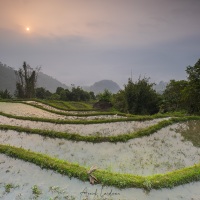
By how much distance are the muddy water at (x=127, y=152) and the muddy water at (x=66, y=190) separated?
2.81 m

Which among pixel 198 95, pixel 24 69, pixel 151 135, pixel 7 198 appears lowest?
pixel 7 198

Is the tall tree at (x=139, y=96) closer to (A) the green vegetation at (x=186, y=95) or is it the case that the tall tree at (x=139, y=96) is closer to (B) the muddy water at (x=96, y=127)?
(A) the green vegetation at (x=186, y=95)

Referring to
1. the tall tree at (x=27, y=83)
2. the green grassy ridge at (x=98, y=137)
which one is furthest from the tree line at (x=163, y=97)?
the tall tree at (x=27, y=83)

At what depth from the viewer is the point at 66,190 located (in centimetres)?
859

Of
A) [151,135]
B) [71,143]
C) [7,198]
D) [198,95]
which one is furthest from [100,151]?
[198,95]

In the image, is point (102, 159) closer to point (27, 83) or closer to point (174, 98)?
point (174, 98)

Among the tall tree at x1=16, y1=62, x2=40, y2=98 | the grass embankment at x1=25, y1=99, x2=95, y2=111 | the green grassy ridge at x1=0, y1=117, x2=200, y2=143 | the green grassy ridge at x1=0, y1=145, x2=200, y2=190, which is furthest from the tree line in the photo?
the tall tree at x1=16, y1=62, x2=40, y2=98

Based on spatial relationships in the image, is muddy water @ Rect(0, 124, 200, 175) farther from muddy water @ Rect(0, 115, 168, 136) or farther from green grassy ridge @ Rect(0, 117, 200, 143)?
muddy water @ Rect(0, 115, 168, 136)

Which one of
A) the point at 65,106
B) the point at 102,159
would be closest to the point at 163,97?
the point at 65,106

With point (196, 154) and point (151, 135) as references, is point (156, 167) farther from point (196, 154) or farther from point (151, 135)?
point (151, 135)

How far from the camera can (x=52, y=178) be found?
31.1ft

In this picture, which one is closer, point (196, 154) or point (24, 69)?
point (196, 154)

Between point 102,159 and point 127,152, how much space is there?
159 centimetres

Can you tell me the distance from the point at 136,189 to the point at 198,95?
64.9ft
